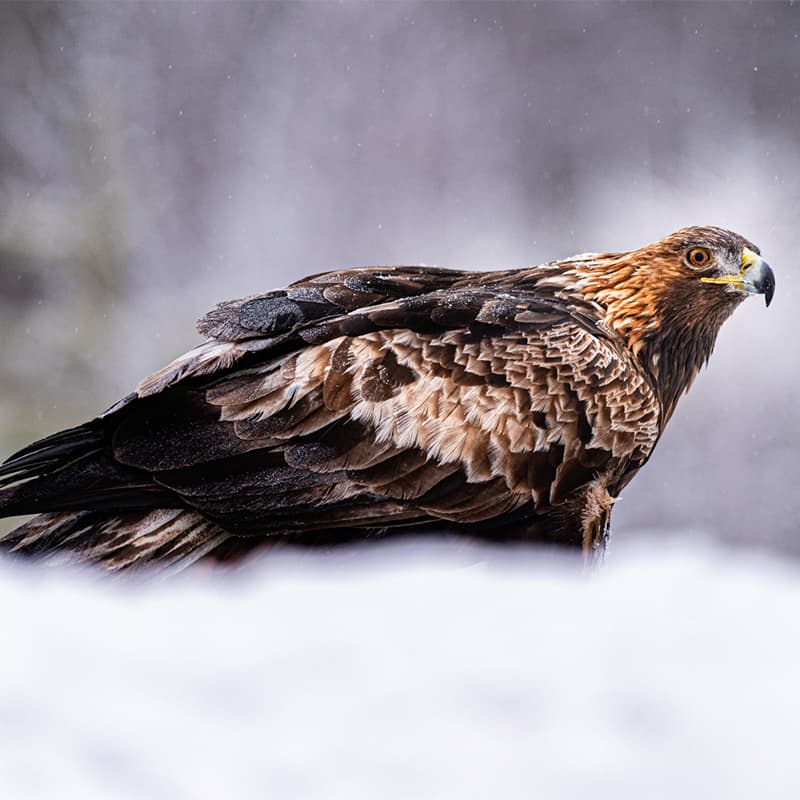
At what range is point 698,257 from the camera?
4.29 ft

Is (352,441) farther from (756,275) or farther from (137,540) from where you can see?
(756,275)

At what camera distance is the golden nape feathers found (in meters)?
1.09

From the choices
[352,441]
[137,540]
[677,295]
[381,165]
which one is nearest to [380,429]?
[352,441]

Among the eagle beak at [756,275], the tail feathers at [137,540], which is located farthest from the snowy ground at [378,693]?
the eagle beak at [756,275]

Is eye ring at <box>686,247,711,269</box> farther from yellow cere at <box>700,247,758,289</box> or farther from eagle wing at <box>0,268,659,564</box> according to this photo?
eagle wing at <box>0,268,659,564</box>

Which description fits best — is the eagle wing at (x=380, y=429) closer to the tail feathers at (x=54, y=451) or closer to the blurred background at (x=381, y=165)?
the tail feathers at (x=54, y=451)

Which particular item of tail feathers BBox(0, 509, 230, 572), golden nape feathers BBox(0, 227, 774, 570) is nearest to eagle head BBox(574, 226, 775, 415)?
golden nape feathers BBox(0, 227, 774, 570)

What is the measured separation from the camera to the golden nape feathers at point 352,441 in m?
1.09

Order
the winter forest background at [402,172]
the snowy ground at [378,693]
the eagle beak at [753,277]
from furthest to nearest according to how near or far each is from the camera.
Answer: the winter forest background at [402,172] < the eagle beak at [753,277] < the snowy ground at [378,693]

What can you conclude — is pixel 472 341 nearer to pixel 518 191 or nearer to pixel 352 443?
pixel 352 443

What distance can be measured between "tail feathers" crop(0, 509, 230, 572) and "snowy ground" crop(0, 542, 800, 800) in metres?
0.02

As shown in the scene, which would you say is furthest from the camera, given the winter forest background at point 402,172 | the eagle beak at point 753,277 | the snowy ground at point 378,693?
the winter forest background at point 402,172

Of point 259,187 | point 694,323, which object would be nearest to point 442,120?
point 259,187

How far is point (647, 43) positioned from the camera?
1515 mm
